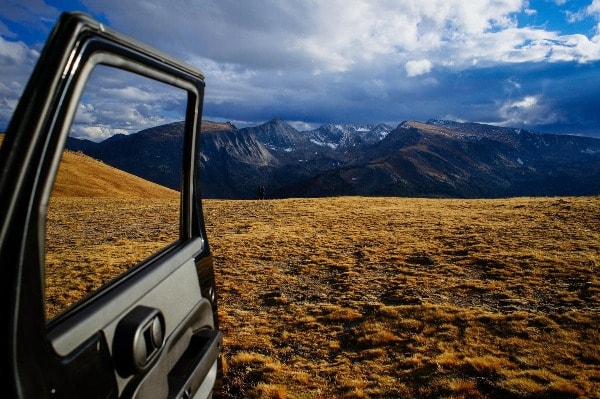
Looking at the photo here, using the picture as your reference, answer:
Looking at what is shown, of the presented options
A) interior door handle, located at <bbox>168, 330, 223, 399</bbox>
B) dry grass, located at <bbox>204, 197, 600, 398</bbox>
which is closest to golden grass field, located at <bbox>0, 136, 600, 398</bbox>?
dry grass, located at <bbox>204, 197, 600, 398</bbox>

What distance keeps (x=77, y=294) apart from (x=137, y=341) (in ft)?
1.91

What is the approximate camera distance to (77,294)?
6.63 ft

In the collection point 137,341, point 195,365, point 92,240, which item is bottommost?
point 92,240

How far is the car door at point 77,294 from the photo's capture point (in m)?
1.21

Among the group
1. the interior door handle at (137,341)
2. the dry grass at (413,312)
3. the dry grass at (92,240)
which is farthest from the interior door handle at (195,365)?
the dry grass at (413,312)

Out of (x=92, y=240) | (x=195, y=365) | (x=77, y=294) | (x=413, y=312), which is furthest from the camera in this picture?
(x=92, y=240)

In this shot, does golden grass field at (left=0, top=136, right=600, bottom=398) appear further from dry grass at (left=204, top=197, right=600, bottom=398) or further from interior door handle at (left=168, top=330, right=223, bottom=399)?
interior door handle at (left=168, top=330, right=223, bottom=399)

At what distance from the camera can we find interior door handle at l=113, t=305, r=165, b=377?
65.9 inches

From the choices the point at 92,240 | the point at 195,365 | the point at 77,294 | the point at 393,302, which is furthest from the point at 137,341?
the point at 92,240

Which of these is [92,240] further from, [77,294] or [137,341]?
[137,341]

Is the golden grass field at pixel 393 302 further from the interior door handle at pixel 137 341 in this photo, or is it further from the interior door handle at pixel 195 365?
the interior door handle at pixel 195 365

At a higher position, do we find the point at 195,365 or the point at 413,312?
the point at 195,365

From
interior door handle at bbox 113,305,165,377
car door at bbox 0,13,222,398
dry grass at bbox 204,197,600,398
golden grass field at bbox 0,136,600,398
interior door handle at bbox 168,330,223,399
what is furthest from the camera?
dry grass at bbox 204,197,600,398

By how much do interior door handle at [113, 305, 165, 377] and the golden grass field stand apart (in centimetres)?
30
